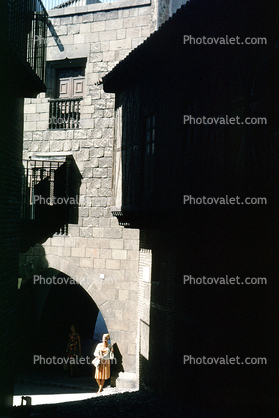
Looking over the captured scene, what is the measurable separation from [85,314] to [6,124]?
41.6 feet

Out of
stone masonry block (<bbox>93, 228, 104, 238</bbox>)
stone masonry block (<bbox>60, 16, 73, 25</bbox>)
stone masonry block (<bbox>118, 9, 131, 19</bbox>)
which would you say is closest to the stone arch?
stone masonry block (<bbox>93, 228, 104, 238</bbox>)

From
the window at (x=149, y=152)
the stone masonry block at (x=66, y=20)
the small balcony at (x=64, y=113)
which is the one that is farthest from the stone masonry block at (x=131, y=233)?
the stone masonry block at (x=66, y=20)

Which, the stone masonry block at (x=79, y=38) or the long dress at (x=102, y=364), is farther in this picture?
the stone masonry block at (x=79, y=38)

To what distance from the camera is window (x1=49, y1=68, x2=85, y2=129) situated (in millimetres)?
13430

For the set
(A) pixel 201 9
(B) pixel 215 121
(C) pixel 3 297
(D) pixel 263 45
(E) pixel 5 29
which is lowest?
(C) pixel 3 297

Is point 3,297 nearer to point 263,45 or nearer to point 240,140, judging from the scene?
point 240,140

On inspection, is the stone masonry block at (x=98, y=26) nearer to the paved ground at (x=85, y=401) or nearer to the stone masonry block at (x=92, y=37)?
the stone masonry block at (x=92, y=37)

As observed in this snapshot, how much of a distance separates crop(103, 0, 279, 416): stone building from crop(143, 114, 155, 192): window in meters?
0.03

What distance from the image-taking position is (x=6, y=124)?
727 centimetres

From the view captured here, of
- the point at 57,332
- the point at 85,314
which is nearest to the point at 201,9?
the point at 57,332

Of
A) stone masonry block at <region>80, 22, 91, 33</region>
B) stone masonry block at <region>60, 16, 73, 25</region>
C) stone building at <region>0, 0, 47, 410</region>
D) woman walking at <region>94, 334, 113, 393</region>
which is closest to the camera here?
stone building at <region>0, 0, 47, 410</region>

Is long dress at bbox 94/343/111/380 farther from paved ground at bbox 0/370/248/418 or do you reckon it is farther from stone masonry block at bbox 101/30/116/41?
stone masonry block at bbox 101/30/116/41

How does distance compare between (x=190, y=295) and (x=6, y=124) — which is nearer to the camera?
(x=6, y=124)

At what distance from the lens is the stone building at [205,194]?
608 cm
